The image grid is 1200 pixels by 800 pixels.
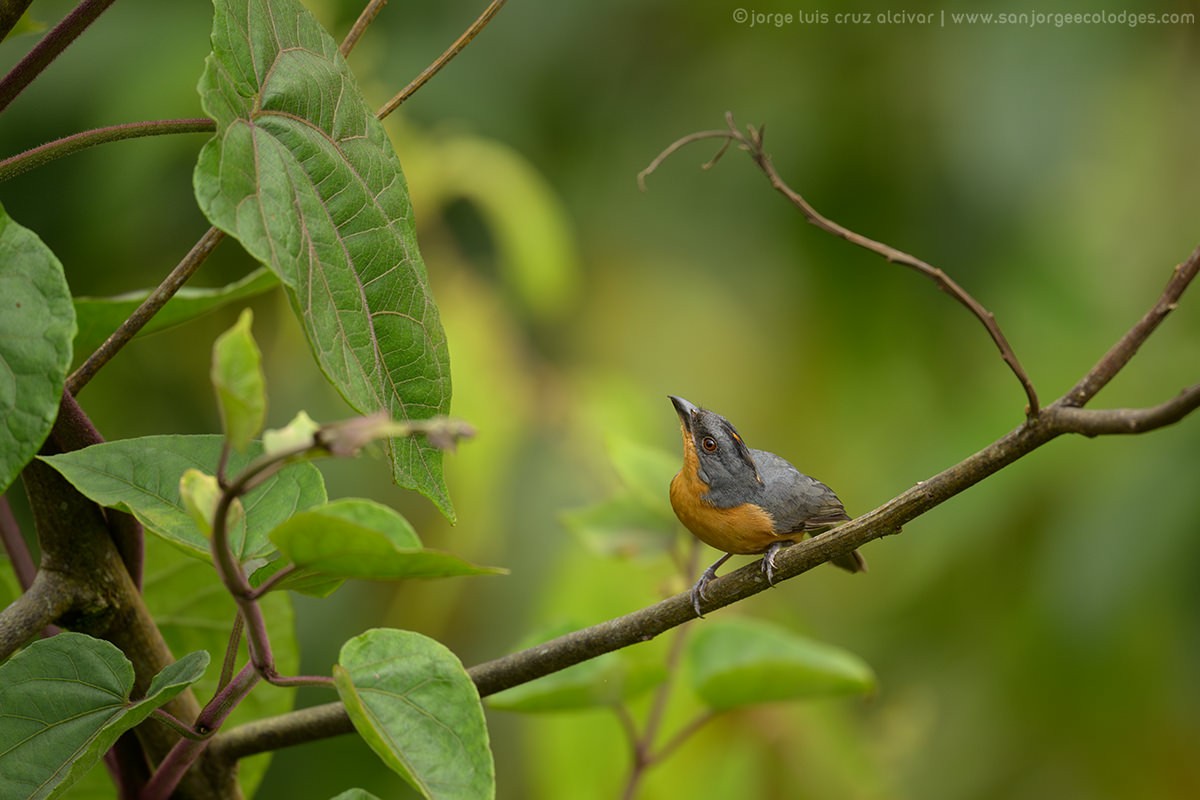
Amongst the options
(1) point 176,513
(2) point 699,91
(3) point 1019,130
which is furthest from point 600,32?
(1) point 176,513

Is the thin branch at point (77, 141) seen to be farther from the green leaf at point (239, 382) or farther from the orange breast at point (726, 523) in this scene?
the orange breast at point (726, 523)

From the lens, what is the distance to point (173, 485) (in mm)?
905

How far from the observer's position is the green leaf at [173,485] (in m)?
0.88

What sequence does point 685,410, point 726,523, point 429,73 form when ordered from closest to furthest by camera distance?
point 429,73
point 726,523
point 685,410

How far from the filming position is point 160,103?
3.26 metres

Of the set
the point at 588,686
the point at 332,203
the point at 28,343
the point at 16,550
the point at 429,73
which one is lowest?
the point at 588,686

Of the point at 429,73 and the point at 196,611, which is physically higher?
the point at 429,73

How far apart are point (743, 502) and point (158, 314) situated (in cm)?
67

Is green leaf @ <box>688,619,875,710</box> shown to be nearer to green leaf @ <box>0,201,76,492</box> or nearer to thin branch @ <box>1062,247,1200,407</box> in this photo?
thin branch @ <box>1062,247,1200,407</box>

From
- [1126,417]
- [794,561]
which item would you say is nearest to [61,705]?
[794,561]

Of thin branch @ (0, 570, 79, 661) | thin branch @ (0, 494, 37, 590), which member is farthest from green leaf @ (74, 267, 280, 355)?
thin branch @ (0, 570, 79, 661)

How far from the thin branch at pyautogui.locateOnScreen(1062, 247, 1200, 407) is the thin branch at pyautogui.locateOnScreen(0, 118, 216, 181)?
0.67 meters

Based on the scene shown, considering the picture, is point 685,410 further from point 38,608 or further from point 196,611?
point 38,608

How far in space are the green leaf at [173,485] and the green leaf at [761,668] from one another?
2.24 ft
